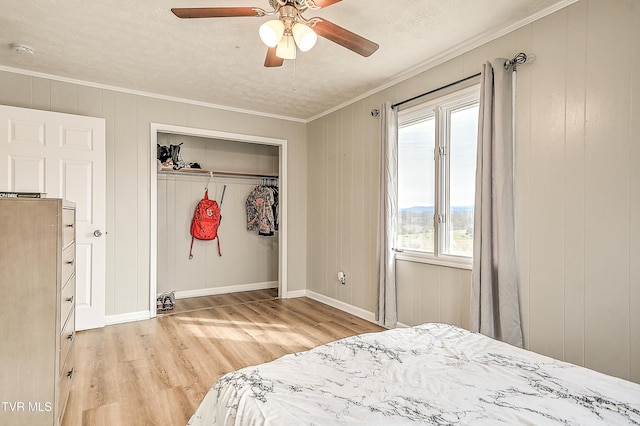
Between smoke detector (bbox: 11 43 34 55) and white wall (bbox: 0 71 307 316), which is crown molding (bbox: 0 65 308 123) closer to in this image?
white wall (bbox: 0 71 307 316)

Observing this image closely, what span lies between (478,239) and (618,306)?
84cm

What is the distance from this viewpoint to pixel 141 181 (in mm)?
3893

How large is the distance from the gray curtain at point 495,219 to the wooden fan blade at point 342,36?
3.31 ft

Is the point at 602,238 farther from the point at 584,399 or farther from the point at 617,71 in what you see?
the point at 584,399

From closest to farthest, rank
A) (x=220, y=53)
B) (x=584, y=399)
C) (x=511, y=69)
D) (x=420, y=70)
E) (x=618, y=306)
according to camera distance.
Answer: (x=584, y=399) < (x=618, y=306) < (x=511, y=69) < (x=220, y=53) < (x=420, y=70)

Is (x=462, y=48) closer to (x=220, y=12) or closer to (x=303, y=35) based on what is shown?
(x=303, y=35)

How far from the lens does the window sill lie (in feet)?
9.25

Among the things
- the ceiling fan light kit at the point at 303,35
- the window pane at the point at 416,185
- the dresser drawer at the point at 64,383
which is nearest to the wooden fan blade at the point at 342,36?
the ceiling fan light kit at the point at 303,35

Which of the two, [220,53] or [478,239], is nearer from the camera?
[478,239]

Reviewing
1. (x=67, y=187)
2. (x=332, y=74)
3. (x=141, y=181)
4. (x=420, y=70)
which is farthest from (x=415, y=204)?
(x=67, y=187)

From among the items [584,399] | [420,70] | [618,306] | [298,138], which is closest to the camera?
[584,399]

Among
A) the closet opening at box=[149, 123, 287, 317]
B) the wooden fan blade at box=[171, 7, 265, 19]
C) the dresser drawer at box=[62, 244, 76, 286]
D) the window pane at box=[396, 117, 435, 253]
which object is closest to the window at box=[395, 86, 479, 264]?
the window pane at box=[396, 117, 435, 253]

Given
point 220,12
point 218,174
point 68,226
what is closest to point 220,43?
point 220,12

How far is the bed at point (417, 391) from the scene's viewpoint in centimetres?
103
